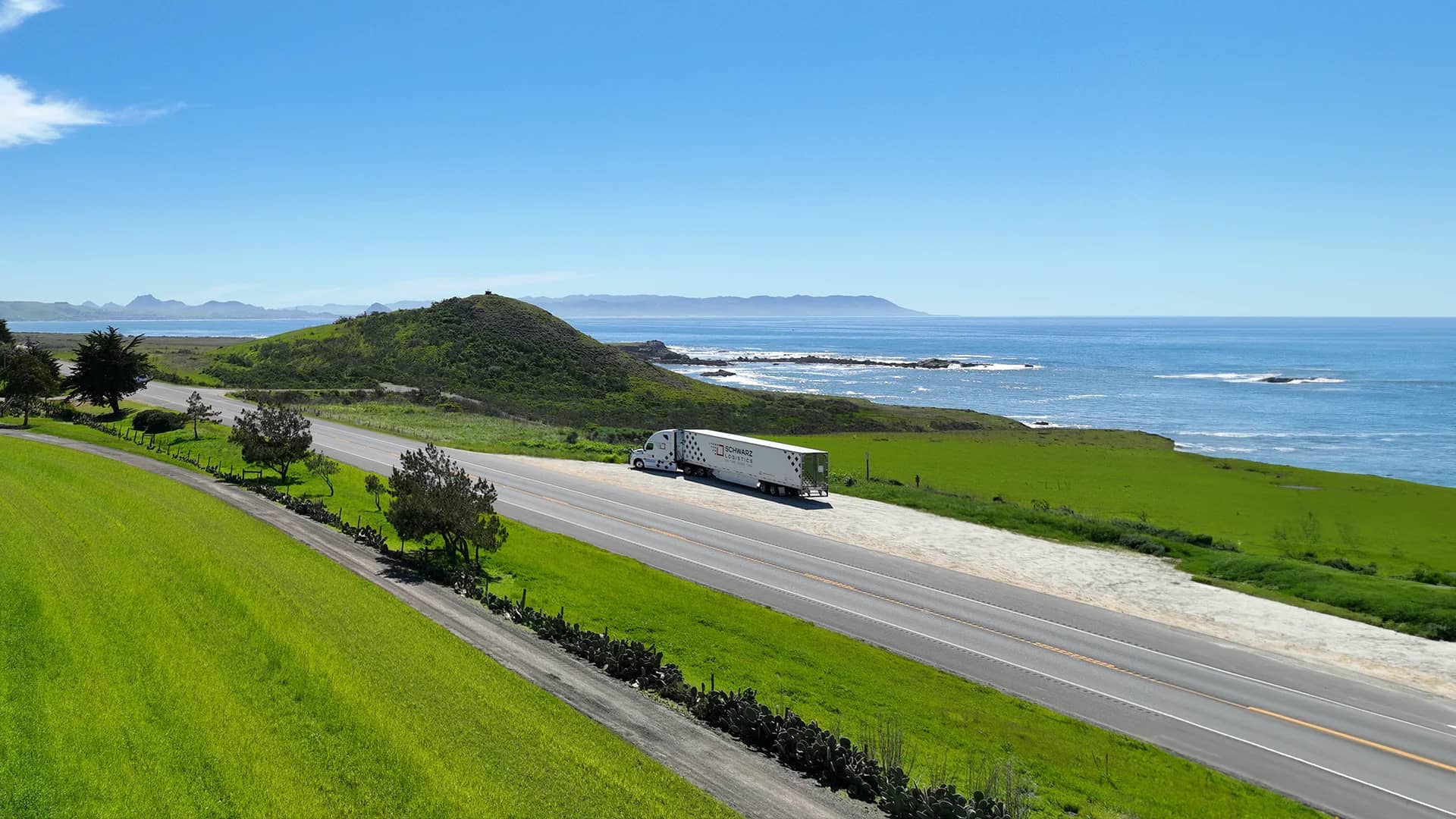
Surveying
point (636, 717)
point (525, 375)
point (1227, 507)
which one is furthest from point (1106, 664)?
point (525, 375)

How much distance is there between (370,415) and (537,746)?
71243 millimetres

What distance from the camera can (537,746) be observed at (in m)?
15.7

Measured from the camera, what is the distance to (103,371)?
59219mm

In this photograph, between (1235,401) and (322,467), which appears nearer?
(322,467)

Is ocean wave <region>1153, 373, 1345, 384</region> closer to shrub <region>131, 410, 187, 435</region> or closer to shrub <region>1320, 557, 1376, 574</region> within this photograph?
shrub <region>1320, 557, 1376, 574</region>

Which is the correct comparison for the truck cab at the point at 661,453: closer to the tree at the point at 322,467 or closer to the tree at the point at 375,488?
the tree at the point at 322,467

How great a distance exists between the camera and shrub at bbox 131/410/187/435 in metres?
54.1

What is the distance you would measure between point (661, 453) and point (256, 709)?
38.9m

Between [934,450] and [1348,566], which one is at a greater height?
[934,450]

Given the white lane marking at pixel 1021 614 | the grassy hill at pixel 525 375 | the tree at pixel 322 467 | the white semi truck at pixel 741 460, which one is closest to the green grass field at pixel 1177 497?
the white semi truck at pixel 741 460

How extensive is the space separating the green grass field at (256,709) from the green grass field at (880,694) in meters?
5.62

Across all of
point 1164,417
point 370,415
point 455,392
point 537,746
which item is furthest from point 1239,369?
point 537,746

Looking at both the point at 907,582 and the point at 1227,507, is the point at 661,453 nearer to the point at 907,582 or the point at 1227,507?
the point at 907,582

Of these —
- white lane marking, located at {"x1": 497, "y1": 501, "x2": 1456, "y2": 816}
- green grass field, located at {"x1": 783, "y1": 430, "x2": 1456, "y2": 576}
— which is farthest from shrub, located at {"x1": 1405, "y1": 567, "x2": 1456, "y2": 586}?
white lane marking, located at {"x1": 497, "y1": 501, "x2": 1456, "y2": 816}
